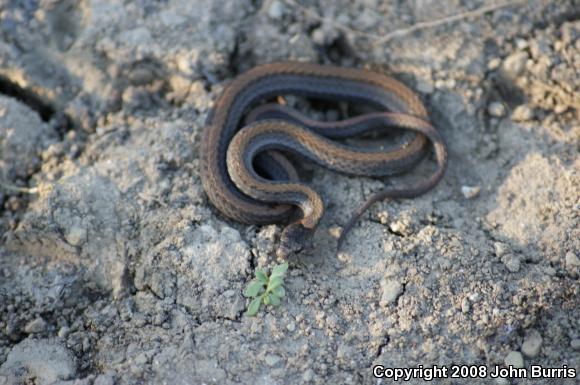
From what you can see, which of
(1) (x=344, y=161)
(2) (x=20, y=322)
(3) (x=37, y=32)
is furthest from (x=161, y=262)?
(3) (x=37, y=32)

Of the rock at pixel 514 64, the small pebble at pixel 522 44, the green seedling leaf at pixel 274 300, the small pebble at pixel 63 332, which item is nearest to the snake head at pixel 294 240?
the green seedling leaf at pixel 274 300

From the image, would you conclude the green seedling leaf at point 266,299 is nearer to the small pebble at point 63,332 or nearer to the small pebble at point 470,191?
the small pebble at point 63,332

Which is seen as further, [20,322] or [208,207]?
[208,207]

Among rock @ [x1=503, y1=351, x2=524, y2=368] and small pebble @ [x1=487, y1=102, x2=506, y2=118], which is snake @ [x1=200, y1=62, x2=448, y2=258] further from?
rock @ [x1=503, y1=351, x2=524, y2=368]

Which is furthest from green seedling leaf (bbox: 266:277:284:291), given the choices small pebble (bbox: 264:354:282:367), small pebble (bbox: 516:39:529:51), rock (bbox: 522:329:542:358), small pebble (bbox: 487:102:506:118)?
small pebble (bbox: 516:39:529:51)

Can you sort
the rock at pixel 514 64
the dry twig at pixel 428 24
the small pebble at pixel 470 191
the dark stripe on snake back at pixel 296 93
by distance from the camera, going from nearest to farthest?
the small pebble at pixel 470 191 → the dark stripe on snake back at pixel 296 93 → the rock at pixel 514 64 → the dry twig at pixel 428 24

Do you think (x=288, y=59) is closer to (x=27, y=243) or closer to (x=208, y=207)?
(x=208, y=207)
